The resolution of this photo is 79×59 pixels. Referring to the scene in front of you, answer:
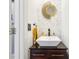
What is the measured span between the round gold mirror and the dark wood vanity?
2.75ft

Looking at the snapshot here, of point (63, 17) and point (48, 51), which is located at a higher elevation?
point (63, 17)

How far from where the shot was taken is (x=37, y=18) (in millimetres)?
3578

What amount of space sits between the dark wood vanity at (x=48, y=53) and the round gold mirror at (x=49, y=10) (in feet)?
2.75

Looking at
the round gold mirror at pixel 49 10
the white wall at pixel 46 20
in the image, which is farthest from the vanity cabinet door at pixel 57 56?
the round gold mirror at pixel 49 10

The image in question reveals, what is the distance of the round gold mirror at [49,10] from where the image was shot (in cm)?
358

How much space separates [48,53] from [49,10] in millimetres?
1053

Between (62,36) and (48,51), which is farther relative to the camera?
(62,36)

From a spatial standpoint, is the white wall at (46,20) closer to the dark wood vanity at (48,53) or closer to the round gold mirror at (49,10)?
the round gold mirror at (49,10)

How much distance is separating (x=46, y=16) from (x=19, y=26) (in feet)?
3.41

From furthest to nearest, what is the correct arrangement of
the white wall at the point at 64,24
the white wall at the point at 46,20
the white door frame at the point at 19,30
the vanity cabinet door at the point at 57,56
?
the white wall at the point at 46,20
the white wall at the point at 64,24
the vanity cabinet door at the point at 57,56
the white door frame at the point at 19,30

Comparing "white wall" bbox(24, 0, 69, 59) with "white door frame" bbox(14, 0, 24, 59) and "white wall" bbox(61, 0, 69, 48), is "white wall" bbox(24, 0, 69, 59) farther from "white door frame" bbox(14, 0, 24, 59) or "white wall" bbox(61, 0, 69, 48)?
"white door frame" bbox(14, 0, 24, 59)
